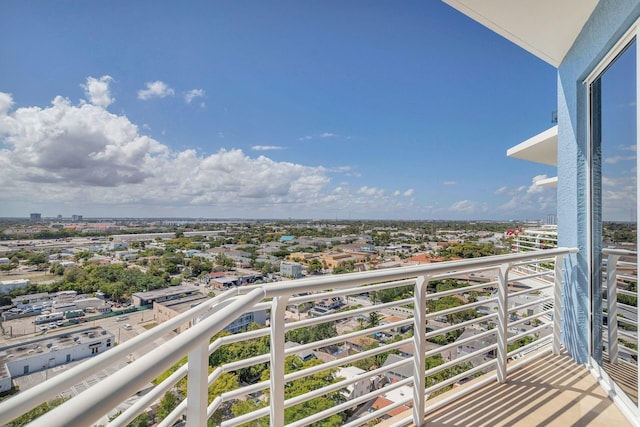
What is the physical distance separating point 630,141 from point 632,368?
4.98ft

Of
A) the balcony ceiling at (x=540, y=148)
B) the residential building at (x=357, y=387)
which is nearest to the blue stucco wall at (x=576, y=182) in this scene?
the balcony ceiling at (x=540, y=148)

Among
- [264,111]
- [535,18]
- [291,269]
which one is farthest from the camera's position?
[264,111]

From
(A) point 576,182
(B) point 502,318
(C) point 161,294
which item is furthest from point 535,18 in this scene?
(C) point 161,294

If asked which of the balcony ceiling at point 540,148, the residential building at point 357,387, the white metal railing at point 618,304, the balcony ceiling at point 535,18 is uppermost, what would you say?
the balcony ceiling at point 535,18

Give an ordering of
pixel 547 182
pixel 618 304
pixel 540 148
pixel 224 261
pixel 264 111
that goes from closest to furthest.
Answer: pixel 618 304 < pixel 224 261 < pixel 540 148 < pixel 547 182 < pixel 264 111

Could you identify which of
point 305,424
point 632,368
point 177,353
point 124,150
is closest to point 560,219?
point 632,368

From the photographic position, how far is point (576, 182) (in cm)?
288

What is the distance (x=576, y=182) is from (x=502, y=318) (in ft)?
4.99

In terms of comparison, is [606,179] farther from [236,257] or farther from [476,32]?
[476,32]

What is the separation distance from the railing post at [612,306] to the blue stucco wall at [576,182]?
0.93 ft

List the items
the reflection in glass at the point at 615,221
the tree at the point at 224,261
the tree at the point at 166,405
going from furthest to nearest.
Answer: the tree at the point at 224,261 → the reflection in glass at the point at 615,221 → the tree at the point at 166,405

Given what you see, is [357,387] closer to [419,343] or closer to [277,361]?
[419,343]

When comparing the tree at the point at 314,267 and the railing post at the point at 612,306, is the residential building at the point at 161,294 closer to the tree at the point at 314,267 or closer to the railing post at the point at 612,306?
the tree at the point at 314,267

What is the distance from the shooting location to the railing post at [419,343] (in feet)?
6.13
